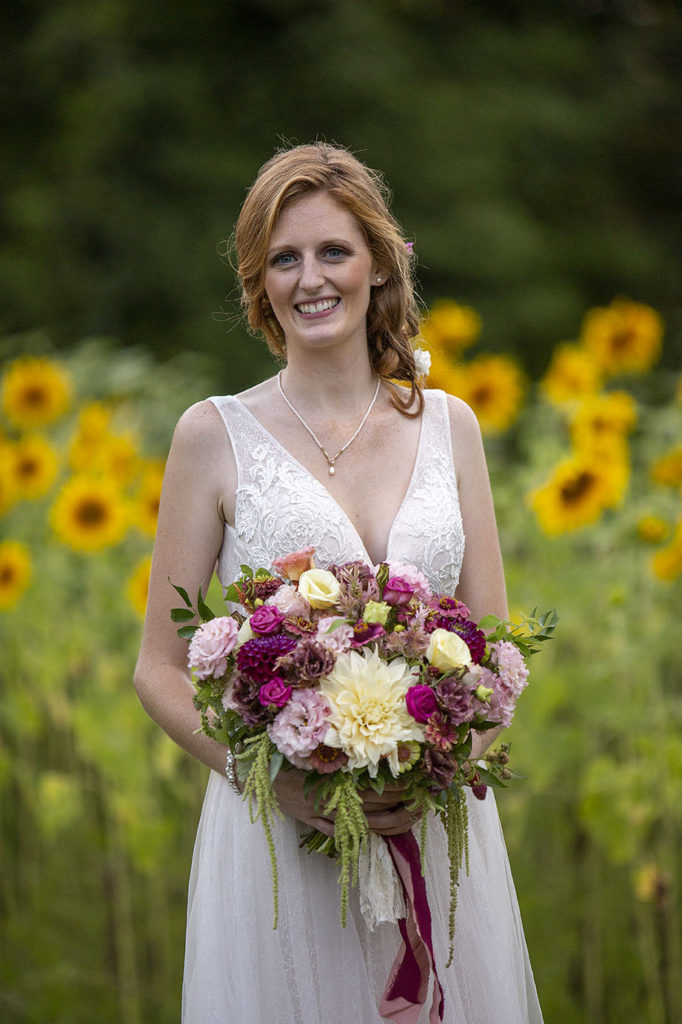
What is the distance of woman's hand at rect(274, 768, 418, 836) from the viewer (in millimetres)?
2275

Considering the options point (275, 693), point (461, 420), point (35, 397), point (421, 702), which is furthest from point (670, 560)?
point (35, 397)

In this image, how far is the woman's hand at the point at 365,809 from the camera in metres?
2.28

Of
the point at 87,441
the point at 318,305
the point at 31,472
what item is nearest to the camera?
the point at 318,305

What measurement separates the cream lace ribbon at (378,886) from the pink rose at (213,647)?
Result: 479 millimetres


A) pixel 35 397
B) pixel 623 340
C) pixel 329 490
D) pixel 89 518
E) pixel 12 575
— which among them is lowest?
pixel 329 490

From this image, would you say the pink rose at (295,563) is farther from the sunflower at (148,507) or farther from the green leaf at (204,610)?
the sunflower at (148,507)

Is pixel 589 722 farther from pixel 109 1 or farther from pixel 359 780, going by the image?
pixel 109 1

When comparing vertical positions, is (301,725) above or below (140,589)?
below

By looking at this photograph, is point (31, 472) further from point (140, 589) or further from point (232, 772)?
point (232, 772)

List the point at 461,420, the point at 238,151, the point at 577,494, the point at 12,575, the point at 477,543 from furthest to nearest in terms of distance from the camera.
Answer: the point at 238,151 → the point at 12,575 → the point at 577,494 → the point at 461,420 → the point at 477,543

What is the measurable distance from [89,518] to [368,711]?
2.94 metres

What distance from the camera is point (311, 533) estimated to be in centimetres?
262

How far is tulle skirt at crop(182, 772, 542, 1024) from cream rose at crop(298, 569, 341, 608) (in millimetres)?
634

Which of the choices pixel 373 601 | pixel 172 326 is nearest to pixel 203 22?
pixel 172 326
